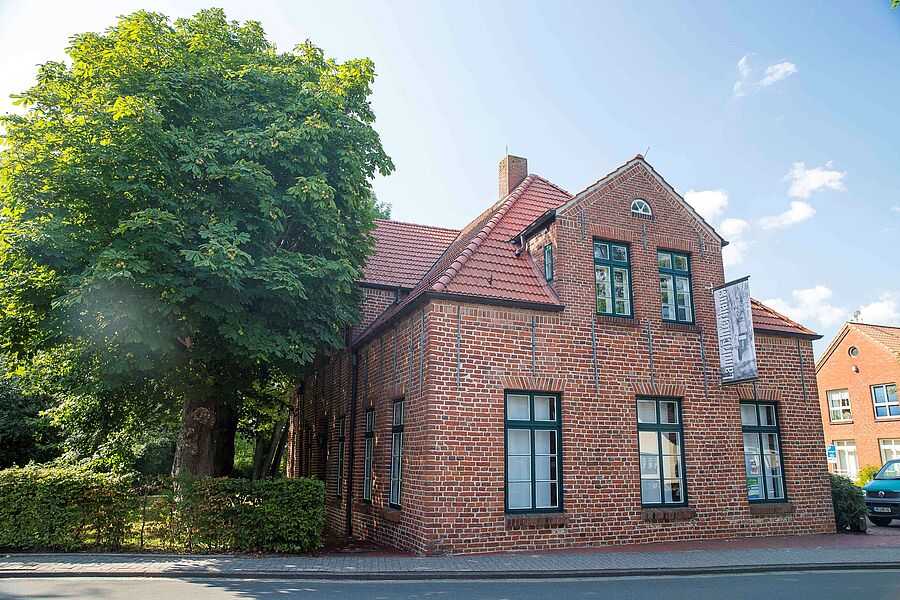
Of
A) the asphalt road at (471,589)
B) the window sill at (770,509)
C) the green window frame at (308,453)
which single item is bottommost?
the asphalt road at (471,589)

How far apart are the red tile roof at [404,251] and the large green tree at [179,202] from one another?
11.9 feet

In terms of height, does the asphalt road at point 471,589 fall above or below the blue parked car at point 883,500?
below

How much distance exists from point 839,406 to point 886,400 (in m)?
2.91

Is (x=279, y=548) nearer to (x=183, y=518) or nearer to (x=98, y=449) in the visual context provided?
(x=183, y=518)

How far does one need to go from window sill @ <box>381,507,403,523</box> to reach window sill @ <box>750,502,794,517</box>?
690 cm

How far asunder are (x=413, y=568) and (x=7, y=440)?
18309 mm

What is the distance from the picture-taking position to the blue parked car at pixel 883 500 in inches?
620

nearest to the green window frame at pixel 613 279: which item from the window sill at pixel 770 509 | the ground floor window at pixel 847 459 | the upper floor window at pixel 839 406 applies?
the window sill at pixel 770 509

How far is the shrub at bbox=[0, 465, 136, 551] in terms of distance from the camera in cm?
988

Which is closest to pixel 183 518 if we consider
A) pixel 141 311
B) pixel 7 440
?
pixel 141 311

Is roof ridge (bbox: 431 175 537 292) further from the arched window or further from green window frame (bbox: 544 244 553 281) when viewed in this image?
the arched window

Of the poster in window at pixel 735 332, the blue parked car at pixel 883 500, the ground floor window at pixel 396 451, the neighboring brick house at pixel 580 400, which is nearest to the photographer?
the neighboring brick house at pixel 580 400

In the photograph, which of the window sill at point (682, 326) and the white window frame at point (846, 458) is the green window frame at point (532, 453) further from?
the white window frame at point (846, 458)

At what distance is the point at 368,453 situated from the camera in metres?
13.8
